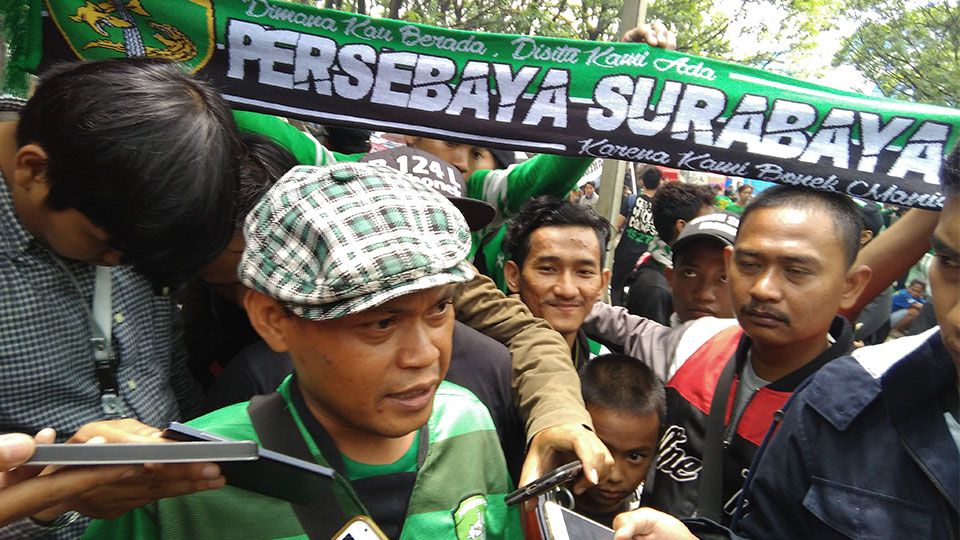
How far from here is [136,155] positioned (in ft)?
4.57

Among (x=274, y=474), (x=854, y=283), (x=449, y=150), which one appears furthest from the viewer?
(x=449, y=150)

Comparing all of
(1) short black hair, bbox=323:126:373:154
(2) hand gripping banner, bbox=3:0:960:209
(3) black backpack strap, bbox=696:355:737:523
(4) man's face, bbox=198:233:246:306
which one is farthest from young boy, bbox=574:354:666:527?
(1) short black hair, bbox=323:126:373:154

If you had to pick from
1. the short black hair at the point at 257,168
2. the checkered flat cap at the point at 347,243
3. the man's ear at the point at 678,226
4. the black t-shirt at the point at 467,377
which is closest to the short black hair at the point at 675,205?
the man's ear at the point at 678,226

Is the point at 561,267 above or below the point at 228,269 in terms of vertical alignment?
below

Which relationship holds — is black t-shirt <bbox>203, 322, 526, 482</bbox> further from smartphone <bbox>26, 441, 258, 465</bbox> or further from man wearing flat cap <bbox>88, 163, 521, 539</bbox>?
smartphone <bbox>26, 441, 258, 465</bbox>

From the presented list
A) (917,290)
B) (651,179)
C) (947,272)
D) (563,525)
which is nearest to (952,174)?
(947,272)

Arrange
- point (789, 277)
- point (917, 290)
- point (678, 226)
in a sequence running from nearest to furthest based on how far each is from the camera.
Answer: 1. point (789, 277)
2. point (678, 226)
3. point (917, 290)

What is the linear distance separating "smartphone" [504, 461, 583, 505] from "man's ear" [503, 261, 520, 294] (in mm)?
1472

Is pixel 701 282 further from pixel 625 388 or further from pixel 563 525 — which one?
pixel 563 525

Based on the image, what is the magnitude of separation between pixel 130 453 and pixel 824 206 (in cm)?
215

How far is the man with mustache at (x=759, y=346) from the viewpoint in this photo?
2092 millimetres

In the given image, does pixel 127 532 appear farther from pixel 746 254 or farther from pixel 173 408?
pixel 746 254

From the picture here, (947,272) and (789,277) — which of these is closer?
(947,272)

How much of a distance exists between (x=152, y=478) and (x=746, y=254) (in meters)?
1.81
